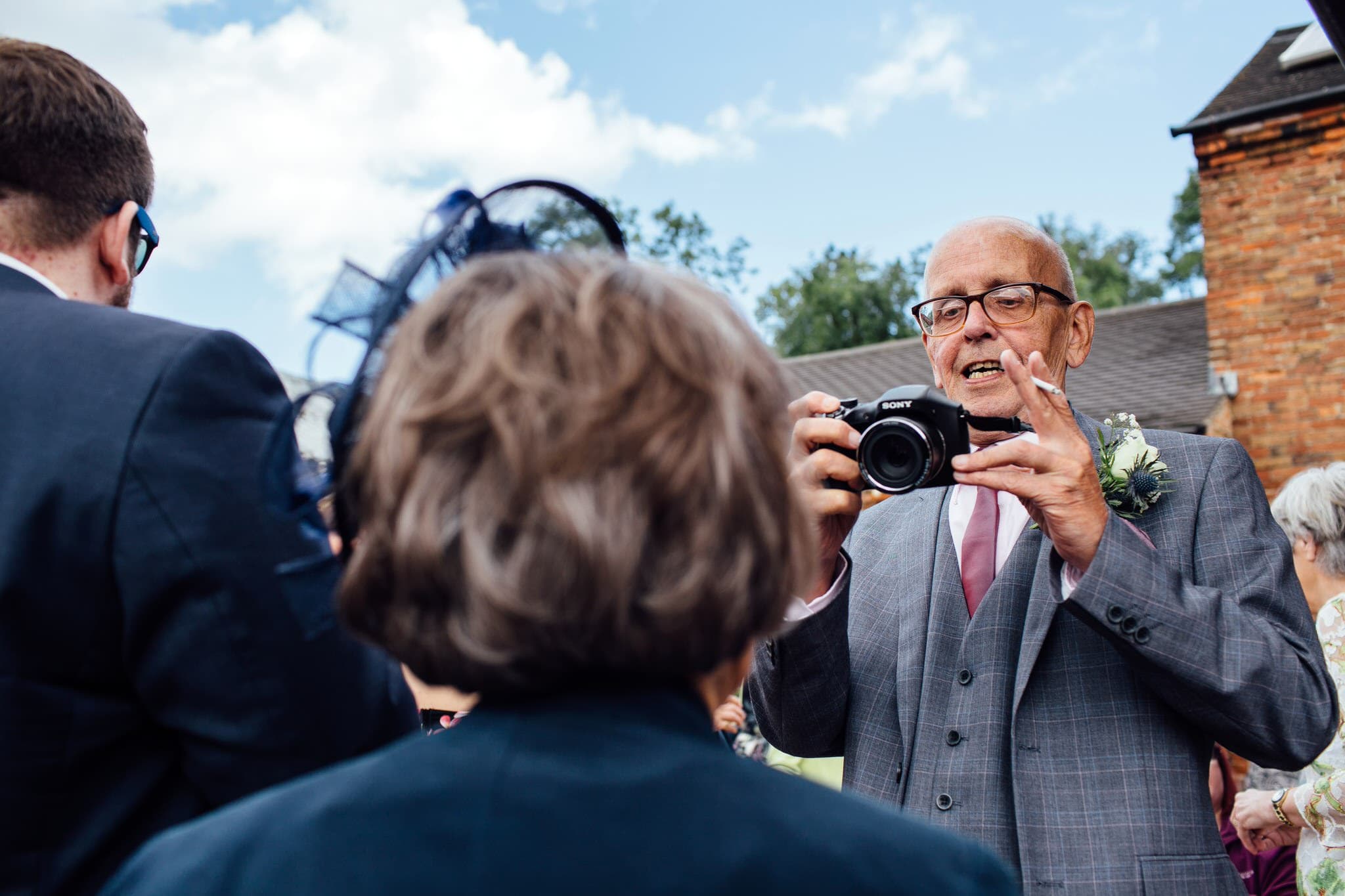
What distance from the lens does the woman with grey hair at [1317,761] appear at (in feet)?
10.1

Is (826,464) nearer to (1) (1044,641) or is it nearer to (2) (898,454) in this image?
(2) (898,454)

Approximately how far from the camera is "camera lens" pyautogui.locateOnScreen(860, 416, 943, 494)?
6.15ft

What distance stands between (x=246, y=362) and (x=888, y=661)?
153 centimetres

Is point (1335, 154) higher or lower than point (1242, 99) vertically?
lower

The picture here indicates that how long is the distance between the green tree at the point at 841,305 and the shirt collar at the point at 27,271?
94.6 feet

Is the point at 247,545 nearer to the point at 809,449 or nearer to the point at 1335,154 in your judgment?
the point at 809,449

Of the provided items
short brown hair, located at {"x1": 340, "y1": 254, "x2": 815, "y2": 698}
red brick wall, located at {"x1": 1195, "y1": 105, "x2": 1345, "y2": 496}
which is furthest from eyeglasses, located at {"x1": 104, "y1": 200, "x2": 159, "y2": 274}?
red brick wall, located at {"x1": 1195, "y1": 105, "x2": 1345, "y2": 496}

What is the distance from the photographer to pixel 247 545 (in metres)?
1.26

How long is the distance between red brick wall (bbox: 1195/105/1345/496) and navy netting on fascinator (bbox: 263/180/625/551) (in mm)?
8536

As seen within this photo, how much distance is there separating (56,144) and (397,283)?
0.77m

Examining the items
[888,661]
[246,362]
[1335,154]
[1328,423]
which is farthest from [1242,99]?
[246,362]

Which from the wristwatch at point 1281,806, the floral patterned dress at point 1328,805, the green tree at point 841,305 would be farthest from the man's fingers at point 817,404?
the green tree at point 841,305

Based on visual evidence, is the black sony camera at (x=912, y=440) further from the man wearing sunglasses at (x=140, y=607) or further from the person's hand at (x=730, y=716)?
the person's hand at (x=730, y=716)

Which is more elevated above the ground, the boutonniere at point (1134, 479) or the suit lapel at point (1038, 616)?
the boutonniere at point (1134, 479)
